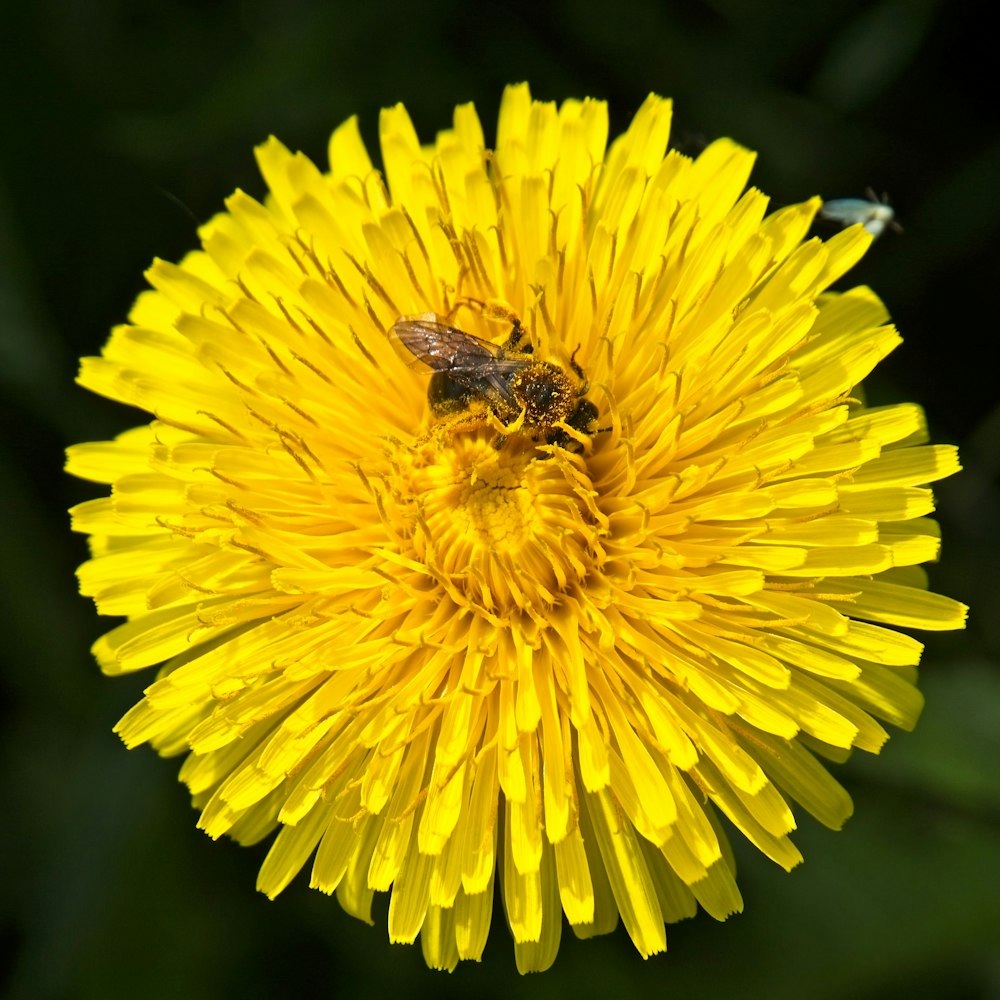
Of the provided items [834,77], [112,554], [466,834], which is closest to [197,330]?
[112,554]

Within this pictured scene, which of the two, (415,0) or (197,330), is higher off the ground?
(415,0)

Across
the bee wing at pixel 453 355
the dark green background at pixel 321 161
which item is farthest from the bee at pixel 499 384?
the dark green background at pixel 321 161

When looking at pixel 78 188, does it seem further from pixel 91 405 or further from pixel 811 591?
pixel 811 591

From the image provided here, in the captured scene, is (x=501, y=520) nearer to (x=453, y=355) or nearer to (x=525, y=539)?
(x=525, y=539)

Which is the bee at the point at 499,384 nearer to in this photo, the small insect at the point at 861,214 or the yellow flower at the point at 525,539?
the yellow flower at the point at 525,539

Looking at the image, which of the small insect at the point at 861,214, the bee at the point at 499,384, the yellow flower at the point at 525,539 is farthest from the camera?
the small insect at the point at 861,214

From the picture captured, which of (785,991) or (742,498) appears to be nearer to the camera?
(742,498)

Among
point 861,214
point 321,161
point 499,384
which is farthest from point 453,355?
point 321,161
